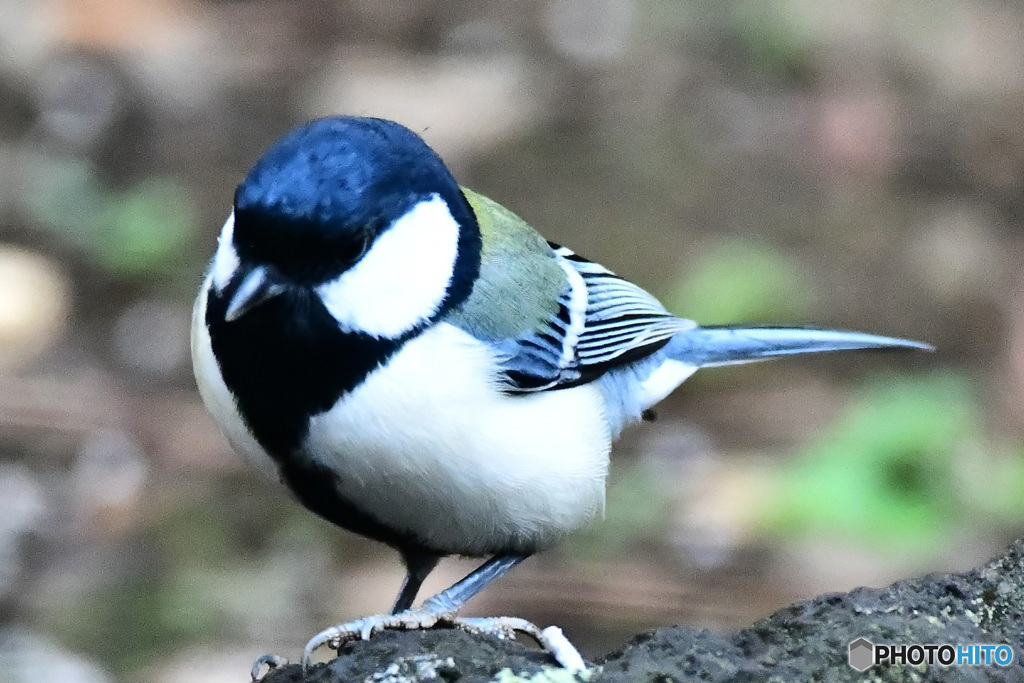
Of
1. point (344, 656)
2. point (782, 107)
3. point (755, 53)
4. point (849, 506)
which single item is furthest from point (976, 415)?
point (344, 656)

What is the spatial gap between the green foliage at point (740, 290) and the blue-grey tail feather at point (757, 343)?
4.02ft

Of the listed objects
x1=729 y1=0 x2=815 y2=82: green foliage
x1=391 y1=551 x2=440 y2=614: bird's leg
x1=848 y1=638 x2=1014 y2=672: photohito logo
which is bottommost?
x1=391 y1=551 x2=440 y2=614: bird's leg

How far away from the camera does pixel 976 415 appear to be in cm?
→ 404

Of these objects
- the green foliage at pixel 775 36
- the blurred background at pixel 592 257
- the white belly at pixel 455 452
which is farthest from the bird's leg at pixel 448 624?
the green foliage at pixel 775 36

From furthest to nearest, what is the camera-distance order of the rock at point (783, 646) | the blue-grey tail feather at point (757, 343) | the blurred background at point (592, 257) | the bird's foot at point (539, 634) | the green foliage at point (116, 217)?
the green foliage at point (116, 217) < the blurred background at point (592, 257) < the blue-grey tail feather at point (757, 343) < the bird's foot at point (539, 634) < the rock at point (783, 646)

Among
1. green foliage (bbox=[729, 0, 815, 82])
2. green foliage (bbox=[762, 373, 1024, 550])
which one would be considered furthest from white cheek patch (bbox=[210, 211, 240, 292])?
green foliage (bbox=[729, 0, 815, 82])

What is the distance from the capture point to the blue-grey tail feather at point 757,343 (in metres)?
2.93

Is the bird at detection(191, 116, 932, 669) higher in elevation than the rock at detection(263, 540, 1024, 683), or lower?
higher

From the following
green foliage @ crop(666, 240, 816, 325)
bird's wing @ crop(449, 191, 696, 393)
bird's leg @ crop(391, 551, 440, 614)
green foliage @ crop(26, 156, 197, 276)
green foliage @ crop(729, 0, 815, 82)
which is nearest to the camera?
bird's wing @ crop(449, 191, 696, 393)

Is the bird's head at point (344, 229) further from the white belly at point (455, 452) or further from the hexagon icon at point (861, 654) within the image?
the hexagon icon at point (861, 654)

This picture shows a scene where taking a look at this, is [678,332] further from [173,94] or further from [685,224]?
[173,94]

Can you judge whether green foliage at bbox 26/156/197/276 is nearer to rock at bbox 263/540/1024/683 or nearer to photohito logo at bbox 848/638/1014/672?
rock at bbox 263/540/1024/683

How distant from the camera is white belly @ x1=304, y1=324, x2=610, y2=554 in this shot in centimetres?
197

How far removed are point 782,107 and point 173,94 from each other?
2758 millimetres
